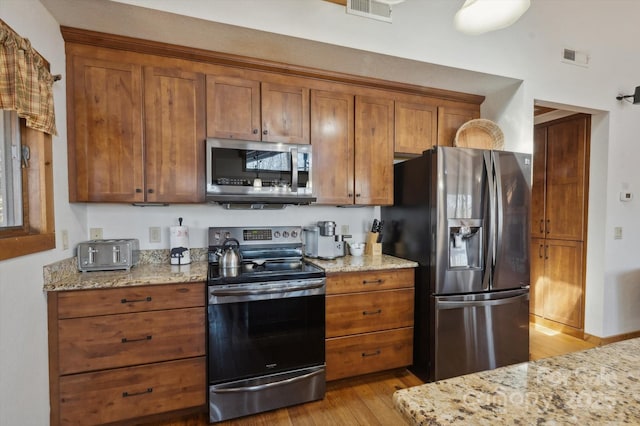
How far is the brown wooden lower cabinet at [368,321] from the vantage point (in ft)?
7.03

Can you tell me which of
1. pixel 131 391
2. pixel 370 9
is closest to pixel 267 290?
pixel 131 391

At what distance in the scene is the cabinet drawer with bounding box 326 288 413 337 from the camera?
84.3 inches

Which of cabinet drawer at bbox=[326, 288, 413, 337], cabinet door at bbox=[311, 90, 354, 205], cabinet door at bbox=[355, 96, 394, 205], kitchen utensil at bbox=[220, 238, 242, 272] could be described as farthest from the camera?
cabinet door at bbox=[355, 96, 394, 205]

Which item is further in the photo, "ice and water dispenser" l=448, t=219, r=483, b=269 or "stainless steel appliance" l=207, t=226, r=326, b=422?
"ice and water dispenser" l=448, t=219, r=483, b=269

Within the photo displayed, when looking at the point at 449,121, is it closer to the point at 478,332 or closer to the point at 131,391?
the point at 478,332

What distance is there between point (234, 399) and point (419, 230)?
1733mm

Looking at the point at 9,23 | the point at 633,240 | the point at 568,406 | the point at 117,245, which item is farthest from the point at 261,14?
the point at 633,240

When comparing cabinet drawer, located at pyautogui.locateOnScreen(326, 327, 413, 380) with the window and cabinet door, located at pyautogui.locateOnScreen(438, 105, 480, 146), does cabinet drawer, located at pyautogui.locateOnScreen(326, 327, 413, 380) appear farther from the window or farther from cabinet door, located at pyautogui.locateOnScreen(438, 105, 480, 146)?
the window

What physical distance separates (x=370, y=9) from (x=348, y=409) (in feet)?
8.95

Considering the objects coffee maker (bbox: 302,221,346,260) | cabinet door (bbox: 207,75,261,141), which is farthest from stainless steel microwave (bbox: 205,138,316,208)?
coffee maker (bbox: 302,221,346,260)

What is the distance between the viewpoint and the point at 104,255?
6.34 ft

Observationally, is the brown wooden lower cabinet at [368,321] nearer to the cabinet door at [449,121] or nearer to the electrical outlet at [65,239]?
the cabinet door at [449,121]

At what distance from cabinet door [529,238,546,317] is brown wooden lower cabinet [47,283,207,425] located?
358 centimetres

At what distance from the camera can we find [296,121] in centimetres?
238
